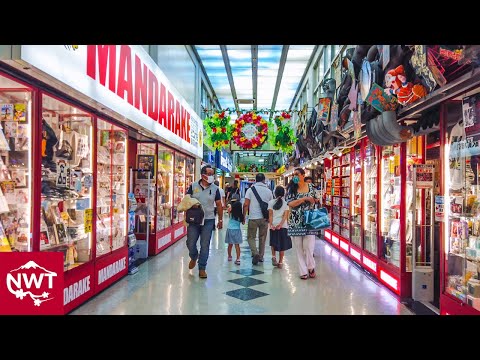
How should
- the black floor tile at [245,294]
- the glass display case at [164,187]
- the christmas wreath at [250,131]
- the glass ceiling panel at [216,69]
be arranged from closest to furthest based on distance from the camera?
1. the black floor tile at [245,294]
2. the glass display case at [164,187]
3. the christmas wreath at [250,131]
4. the glass ceiling panel at [216,69]

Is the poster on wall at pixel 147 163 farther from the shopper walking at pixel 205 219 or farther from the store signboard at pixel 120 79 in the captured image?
the shopper walking at pixel 205 219

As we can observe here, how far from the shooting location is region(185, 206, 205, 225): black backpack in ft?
18.0

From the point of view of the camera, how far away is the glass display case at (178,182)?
30.3 feet

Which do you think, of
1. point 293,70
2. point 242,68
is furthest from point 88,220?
point 293,70

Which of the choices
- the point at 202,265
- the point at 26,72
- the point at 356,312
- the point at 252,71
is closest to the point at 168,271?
the point at 202,265

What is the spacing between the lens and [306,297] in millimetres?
4660

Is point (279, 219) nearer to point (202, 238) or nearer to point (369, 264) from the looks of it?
point (202, 238)

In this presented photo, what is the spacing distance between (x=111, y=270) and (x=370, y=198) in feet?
13.8

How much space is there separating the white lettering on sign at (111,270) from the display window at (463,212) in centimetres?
383

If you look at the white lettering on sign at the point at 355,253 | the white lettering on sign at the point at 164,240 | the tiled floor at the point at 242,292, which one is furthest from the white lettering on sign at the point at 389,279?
the white lettering on sign at the point at 164,240

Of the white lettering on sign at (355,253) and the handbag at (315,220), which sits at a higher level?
the handbag at (315,220)

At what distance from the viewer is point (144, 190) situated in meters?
7.12

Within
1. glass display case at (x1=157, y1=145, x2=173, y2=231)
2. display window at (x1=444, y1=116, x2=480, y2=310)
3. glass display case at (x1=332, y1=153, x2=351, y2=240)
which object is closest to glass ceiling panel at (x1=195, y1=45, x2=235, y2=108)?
glass display case at (x1=157, y1=145, x2=173, y2=231)

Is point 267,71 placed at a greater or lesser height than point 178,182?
greater
